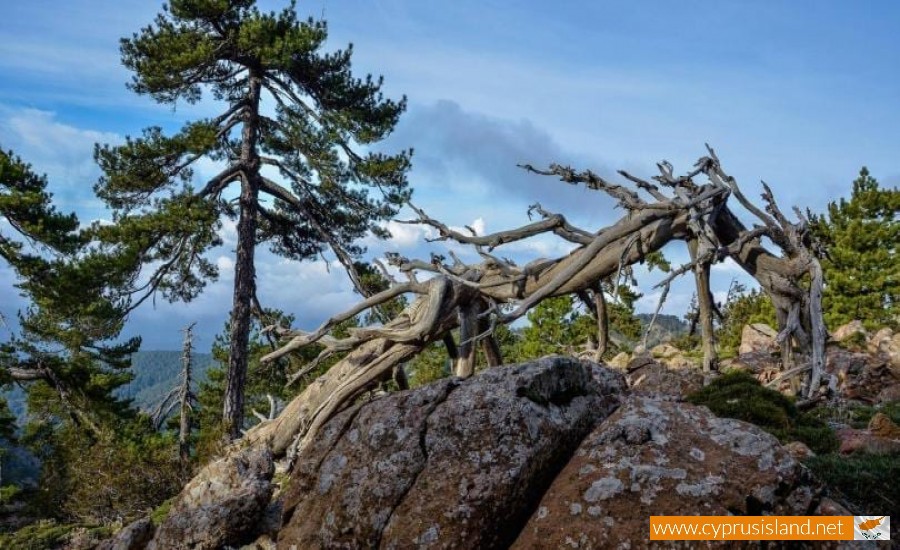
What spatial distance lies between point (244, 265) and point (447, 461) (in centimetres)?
1685

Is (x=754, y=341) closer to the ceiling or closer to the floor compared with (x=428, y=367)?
closer to the ceiling

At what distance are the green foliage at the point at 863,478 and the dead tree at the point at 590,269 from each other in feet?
6.33

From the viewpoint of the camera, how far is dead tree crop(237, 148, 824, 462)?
10547mm

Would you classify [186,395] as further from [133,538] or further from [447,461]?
[447,461]

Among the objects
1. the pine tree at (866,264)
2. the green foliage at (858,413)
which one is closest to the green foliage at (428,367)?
the green foliage at (858,413)

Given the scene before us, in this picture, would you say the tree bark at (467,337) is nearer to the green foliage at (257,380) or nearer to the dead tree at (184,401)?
the green foliage at (257,380)

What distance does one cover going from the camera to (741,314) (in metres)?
47.0

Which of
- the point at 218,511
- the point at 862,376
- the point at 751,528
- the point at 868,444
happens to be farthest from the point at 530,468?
the point at 862,376

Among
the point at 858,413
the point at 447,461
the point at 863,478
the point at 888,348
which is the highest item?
the point at 888,348

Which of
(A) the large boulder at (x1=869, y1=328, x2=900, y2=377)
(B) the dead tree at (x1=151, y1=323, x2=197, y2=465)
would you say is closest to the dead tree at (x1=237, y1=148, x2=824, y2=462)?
(A) the large boulder at (x1=869, y1=328, x2=900, y2=377)

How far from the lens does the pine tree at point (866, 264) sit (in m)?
39.5

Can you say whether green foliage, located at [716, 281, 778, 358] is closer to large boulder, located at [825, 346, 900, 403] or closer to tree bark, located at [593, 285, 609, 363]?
large boulder, located at [825, 346, 900, 403]

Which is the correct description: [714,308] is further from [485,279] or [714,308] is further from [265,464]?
[265,464]

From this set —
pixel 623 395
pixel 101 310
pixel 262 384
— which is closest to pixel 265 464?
pixel 623 395
